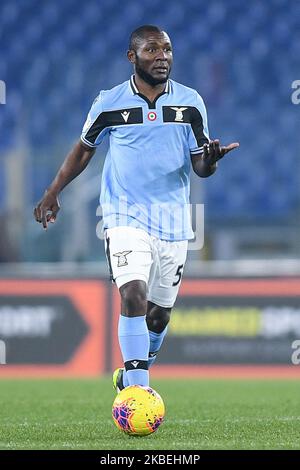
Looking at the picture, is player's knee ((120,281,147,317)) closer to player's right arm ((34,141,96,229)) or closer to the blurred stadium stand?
player's right arm ((34,141,96,229))

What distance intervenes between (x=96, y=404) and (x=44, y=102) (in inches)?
272

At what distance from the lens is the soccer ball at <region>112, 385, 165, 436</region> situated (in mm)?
4957

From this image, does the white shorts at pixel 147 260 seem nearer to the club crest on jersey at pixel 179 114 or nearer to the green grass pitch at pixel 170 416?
the club crest on jersey at pixel 179 114

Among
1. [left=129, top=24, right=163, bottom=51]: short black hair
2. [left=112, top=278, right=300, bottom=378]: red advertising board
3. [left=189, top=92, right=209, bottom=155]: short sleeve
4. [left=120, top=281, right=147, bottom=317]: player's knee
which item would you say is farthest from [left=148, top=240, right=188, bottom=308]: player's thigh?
[left=112, top=278, right=300, bottom=378]: red advertising board

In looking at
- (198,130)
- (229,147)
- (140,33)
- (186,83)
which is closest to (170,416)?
(198,130)

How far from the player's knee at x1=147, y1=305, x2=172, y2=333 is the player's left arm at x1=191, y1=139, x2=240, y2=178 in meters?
0.85

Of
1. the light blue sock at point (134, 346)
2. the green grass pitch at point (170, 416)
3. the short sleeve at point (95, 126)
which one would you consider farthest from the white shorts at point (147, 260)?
the green grass pitch at point (170, 416)

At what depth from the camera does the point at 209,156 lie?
5172mm

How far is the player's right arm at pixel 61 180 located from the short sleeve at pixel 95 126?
46mm

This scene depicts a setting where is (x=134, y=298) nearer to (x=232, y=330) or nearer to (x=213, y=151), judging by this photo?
(x=213, y=151)

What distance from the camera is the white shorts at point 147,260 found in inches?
208

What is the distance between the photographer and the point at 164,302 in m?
5.83

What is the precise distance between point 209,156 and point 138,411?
1276 millimetres
